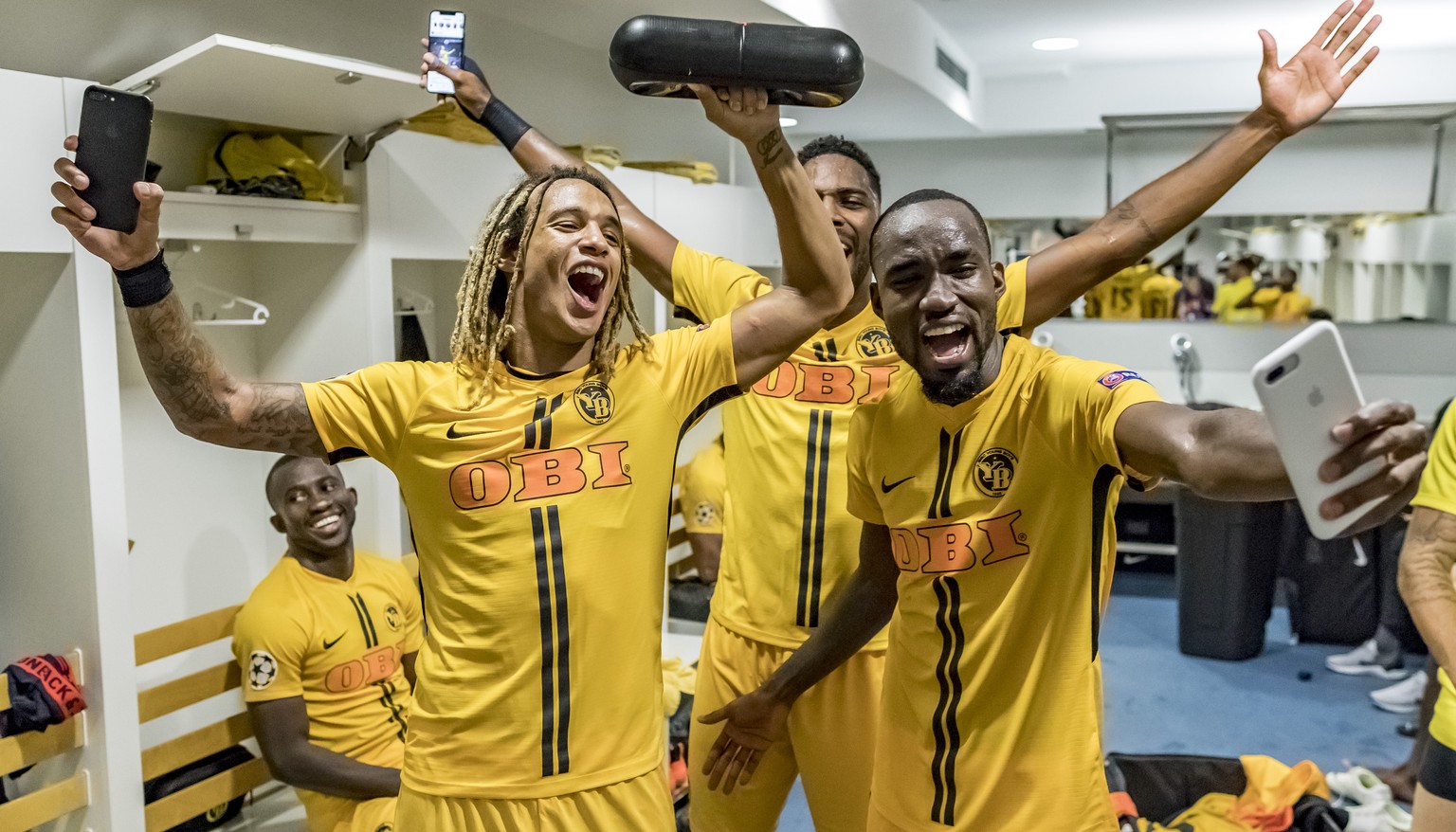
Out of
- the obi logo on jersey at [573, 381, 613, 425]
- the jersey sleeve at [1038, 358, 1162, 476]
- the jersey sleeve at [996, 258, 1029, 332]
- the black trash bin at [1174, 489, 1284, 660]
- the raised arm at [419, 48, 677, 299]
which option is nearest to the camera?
the jersey sleeve at [1038, 358, 1162, 476]

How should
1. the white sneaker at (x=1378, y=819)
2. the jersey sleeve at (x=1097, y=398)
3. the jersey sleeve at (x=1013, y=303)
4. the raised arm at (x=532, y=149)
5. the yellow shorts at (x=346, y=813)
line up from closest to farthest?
the jersey sleeve at (x=1097, y=398), the jersey sleeve at (x=1013, y=303), the raised arm at (x=532, y=149), the yellow shorts at (x=346, y=813), the white sneaker at (x=1378, y=819)

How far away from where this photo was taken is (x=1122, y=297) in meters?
6.64

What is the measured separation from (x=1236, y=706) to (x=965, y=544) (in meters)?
3.61

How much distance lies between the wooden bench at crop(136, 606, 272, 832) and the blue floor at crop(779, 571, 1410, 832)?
5.16ft

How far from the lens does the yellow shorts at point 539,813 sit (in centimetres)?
155

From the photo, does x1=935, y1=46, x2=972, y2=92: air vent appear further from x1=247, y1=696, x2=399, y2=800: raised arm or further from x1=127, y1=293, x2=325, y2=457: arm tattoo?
x1=127, y1=293, x2=325, y2=457: arm tattoo

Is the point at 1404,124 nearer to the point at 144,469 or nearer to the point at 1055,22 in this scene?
the point at 1055,22

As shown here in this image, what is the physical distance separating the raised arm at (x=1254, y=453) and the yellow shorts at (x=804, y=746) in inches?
34.7

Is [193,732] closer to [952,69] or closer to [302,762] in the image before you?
[302,762]

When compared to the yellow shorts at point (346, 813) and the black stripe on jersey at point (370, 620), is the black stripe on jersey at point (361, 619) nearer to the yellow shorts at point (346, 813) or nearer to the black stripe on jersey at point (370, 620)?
the black stripe on jersey at point (370, 620)

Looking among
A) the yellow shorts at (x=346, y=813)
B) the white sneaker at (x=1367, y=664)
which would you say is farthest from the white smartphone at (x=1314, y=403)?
the white sneaker at (x=1367, y=664)

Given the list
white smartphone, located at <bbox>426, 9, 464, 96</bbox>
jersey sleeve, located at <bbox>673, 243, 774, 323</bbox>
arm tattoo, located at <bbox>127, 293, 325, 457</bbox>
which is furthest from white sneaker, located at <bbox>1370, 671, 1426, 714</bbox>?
arm tattoo, located at <bbox>127, 293, 325, 457</bbox>

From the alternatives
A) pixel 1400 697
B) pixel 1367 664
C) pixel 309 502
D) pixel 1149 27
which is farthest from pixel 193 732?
pixel 1149 27

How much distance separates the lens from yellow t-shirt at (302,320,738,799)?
155cm
